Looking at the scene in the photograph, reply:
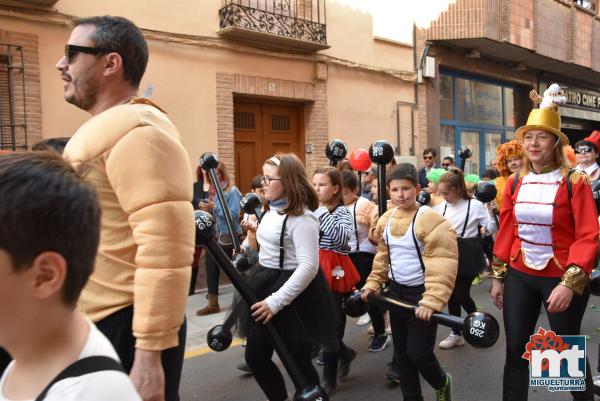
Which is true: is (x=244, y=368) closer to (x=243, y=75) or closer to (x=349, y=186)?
(x=349, y=186)

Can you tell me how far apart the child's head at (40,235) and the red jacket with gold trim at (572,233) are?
2.58m

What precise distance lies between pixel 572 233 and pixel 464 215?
2408 mm

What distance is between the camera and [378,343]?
15.9ft

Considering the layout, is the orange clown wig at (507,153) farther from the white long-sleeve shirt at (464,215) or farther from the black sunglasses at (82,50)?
the black sunglasses at (82,50)

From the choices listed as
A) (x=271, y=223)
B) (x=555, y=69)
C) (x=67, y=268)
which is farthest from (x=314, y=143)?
(x=555, y=69)

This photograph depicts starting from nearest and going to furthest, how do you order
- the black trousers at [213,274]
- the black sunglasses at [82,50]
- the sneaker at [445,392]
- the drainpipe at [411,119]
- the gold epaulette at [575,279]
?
the black sunglasses at [82,50] < the gold epaulette at [575,279] < the sneaker at [445,392] < the black trousers at [213,274] < the drainpipe at [411,119]

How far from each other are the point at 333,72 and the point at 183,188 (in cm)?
929

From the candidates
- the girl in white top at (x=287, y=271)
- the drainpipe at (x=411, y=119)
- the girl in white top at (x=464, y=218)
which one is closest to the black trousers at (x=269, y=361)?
the girl in white top at (x=287, y=271)

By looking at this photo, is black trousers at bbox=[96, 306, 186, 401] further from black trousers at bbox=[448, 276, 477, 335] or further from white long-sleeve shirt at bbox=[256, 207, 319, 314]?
black trousers at bbox=[448, 276, 477, 335]

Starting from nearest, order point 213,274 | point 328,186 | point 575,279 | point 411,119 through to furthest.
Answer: point 575,279 < point 328,186 < point 213,274 < point 411,119

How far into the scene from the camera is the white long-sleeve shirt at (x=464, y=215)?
17.6ft

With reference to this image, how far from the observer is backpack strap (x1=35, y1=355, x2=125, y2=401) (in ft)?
3.19

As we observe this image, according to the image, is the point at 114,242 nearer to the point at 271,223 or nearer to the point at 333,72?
the point at 271,223

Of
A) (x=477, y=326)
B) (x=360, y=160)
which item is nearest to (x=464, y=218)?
(x=360, y=160)
